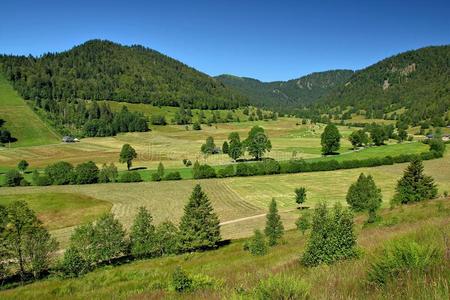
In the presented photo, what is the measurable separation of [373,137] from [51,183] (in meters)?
124

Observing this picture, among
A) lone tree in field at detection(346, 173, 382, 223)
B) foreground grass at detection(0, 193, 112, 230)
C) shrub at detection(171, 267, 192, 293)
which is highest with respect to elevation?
shrub at detection(171, 267, 192, 293)

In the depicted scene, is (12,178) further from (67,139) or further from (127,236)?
(67,139)

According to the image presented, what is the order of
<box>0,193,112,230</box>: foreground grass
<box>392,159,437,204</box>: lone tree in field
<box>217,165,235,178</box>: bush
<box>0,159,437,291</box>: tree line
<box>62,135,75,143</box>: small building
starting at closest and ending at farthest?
<box>0,159,437,291</box>: tree line, <box>392,159,437,204</box>: lone tree in field, <box>0,193,112,230</box>: foreground grass, <box>217,165,235,178</box>: bush, <box>62,135,75,143</box>: small building

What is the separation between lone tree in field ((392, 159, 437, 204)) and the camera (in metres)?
55.8

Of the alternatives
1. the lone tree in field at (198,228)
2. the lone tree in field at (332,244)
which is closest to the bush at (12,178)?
the lone tree in field at (198,228)

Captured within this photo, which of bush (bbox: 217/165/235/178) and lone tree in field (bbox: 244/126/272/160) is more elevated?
lone tree in field (bbox: 244/126/272/160)

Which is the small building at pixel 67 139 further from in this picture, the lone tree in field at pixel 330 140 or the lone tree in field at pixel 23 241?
the lone tree in field at pixel 23 241

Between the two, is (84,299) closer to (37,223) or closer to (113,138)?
(37,223)

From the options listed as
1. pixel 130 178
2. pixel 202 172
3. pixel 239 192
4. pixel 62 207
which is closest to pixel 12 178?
pixel 130 178

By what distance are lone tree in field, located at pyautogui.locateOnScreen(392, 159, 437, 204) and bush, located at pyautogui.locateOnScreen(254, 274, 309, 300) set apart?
5628cm

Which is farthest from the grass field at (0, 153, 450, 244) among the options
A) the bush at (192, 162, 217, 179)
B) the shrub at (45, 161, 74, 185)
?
the shrub at (45, 161, 74, 185)

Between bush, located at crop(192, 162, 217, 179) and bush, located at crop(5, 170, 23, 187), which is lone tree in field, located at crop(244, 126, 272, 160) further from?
bush, located at crop(5, 170, 23, 187)

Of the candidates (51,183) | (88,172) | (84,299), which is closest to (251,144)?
(88,172)

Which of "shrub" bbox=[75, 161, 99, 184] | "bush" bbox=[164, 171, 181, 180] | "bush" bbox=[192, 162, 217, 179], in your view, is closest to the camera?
"shrub" bbox=[75, 161, 99, 184]
